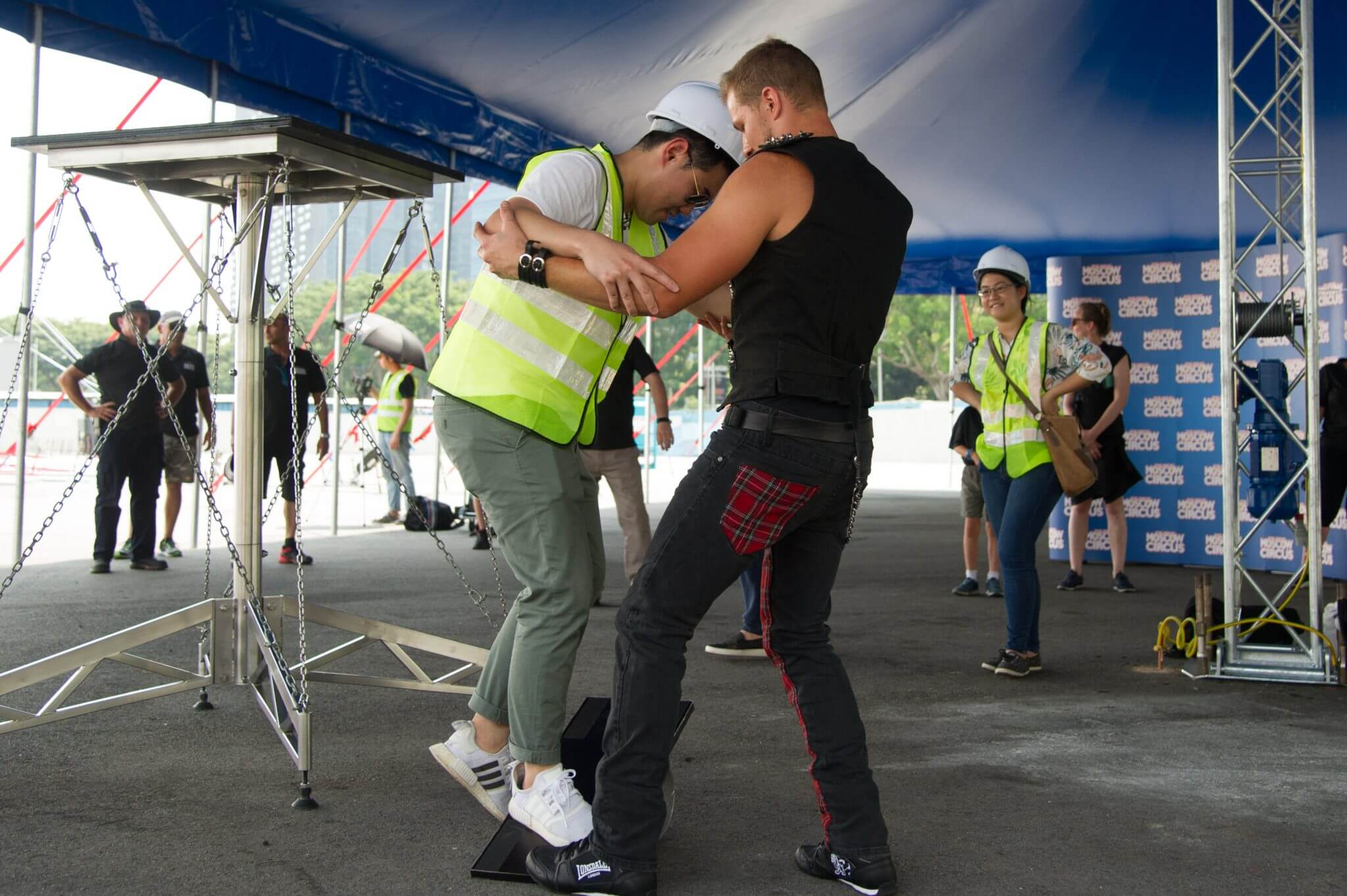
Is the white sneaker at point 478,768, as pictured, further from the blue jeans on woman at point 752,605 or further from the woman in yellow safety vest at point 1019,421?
the woman in yellow safety vest at point 1019,421

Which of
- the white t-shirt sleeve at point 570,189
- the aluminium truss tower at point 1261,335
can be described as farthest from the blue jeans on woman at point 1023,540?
the white t-shirt sleeve at point 570,189

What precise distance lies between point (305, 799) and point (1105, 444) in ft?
22.3

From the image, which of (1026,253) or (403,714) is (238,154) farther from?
(1026,253)

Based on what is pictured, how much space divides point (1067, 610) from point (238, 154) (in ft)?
18.2

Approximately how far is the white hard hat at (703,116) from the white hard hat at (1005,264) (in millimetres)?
2620

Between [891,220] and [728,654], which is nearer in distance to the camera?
[891,220]

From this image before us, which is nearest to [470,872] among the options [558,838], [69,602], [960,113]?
[558,838]

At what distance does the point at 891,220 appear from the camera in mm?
2482

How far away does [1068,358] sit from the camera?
515 centimetres

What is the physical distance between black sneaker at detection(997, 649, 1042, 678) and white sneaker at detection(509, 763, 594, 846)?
275 cm

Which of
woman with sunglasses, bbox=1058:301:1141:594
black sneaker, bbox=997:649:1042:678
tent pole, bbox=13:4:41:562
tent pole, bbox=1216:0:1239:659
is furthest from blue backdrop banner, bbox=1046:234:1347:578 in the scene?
tent pole, bbox=13:4:41:562

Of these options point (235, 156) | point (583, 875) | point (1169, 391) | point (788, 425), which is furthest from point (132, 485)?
point (1169, 391)

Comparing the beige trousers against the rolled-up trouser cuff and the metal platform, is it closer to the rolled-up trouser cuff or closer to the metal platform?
the metal platform

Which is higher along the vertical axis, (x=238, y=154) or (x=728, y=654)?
(x=238, y=154)
